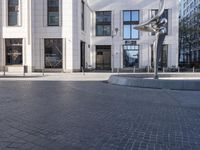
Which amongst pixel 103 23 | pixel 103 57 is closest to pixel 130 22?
pixel 103 23

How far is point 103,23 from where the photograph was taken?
4734 centimetres

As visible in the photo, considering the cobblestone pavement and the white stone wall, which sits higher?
the white stone wall

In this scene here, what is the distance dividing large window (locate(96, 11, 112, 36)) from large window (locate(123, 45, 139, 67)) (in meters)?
4.07

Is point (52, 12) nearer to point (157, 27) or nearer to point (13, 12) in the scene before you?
point (13, 12)

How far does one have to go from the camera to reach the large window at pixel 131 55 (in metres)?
46.4

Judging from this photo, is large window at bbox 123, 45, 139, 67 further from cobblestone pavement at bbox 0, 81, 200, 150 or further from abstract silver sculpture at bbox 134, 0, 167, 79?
cobblestone pavement at bbox 0, 81, 200, 150

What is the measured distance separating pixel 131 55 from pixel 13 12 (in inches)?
770

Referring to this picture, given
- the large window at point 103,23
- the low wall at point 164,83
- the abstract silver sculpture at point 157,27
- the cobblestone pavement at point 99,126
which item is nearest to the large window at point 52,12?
the large window at point 103,23

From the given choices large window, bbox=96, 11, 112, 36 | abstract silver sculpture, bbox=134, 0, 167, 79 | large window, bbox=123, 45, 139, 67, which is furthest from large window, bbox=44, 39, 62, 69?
abstract silver sculpture, bbox=134, 0, 167, 79

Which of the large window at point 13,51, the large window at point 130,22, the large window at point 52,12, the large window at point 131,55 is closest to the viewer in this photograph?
the large window at point 13,51

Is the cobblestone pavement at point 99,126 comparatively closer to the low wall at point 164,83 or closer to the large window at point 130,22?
the low wall at point 164,83

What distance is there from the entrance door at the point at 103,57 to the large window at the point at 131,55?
9.16ft

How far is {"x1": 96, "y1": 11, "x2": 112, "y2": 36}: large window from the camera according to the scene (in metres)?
47.3

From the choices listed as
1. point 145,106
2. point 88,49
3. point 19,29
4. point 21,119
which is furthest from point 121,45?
point 21,119
